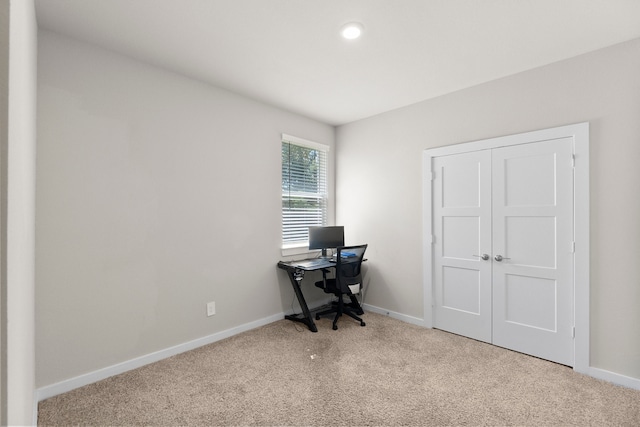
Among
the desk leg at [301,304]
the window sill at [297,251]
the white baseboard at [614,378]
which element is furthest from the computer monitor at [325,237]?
the white baseboard at [614,378]

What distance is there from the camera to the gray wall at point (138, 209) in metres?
2.23

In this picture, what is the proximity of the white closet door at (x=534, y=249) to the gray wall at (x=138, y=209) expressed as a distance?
2.46 m

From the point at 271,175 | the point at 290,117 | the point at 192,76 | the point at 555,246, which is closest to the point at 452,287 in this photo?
the point at 555,246

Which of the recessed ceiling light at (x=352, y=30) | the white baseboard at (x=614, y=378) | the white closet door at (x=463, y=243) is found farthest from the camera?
the white closet door at (x=463, y=243)

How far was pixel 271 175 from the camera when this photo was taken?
3.71 meters

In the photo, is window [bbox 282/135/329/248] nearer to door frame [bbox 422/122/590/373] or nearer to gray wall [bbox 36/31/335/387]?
gray wall [bbox 36/31/335/387]

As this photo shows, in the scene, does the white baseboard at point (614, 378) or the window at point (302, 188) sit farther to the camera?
the window at point (302, 188)

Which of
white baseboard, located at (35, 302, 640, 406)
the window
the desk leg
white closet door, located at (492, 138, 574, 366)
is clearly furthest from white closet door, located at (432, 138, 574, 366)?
the window

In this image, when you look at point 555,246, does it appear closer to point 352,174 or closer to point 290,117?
point 352,174

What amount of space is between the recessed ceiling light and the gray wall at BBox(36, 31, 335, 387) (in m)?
1.54

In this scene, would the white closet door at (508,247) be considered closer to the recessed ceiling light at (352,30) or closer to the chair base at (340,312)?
the chair base at (340,312)

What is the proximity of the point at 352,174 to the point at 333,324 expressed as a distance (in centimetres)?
200

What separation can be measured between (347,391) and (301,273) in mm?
1458

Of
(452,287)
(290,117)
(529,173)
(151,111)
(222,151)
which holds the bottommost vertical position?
(452,287)
